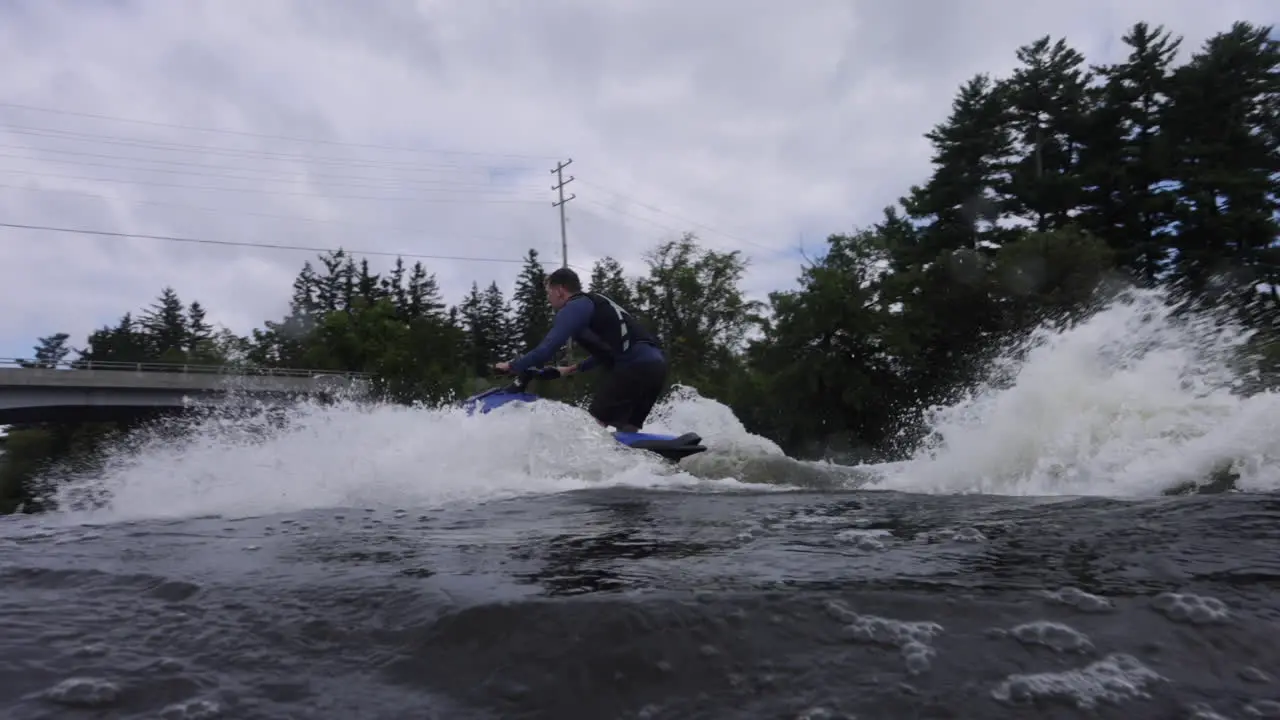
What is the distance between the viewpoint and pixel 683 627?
2.36m

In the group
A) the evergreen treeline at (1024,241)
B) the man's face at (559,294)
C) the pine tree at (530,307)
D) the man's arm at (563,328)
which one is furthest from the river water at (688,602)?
the pine tree at (530,307)

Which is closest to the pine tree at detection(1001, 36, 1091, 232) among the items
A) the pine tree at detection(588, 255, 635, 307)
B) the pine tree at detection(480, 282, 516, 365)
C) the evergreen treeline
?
the evergreen treeline

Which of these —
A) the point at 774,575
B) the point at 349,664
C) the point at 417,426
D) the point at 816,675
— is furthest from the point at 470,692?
the point at 417,426

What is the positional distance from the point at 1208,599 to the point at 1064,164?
43.3m

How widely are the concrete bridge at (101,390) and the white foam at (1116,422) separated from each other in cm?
3055

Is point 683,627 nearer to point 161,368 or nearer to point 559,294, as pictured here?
point 559,294

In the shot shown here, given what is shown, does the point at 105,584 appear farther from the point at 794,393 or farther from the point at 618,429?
the point at 794,393

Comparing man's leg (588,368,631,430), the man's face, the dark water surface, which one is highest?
the man's face

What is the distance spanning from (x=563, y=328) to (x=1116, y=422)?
4706mm

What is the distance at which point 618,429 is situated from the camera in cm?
879

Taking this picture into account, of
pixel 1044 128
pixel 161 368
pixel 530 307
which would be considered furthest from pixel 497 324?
pixel 1044 128

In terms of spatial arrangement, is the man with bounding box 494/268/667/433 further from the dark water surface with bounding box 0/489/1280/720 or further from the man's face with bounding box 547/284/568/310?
the dark water surface with bounding box 0/489/1280/720

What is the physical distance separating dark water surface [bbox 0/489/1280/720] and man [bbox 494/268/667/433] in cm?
504

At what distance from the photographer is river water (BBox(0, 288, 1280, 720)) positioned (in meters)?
2.02
